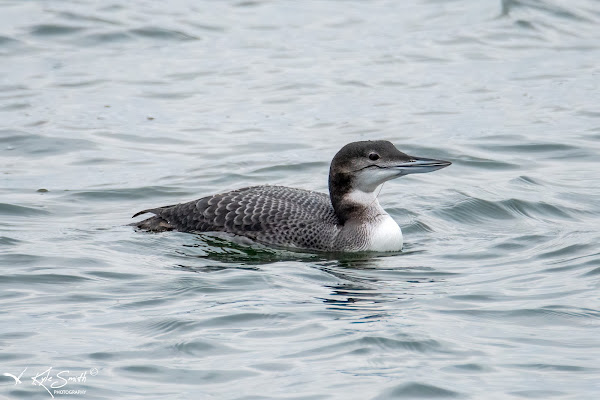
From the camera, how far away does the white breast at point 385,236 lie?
861 centimetres

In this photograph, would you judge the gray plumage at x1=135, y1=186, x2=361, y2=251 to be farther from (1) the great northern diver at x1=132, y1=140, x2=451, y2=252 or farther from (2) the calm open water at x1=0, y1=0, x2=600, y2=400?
(2) the calm open water at x1=0, y1=0, x2=600, y2=400

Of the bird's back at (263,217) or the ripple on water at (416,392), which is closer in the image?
the ripple on water at (416,392)

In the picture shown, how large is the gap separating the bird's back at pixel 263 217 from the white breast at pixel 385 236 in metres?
0.31

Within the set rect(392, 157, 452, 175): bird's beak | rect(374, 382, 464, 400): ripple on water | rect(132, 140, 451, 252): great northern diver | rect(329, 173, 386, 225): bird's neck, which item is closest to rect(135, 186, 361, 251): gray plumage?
rect(132, 140, 451, 252): great northern diver

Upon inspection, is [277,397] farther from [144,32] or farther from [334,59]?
[144,32]

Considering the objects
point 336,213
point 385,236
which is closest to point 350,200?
point 336,213

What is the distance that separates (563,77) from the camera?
14445 mm

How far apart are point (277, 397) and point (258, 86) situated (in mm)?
8961

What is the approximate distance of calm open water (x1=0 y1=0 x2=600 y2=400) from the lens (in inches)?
244

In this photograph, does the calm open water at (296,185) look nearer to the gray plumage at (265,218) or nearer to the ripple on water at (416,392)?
the ripple on water at (416,392)

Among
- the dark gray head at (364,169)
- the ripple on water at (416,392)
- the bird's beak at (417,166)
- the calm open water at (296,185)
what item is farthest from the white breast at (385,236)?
the ripple on water at (416,392)

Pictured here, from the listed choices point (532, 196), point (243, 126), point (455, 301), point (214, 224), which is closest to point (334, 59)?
point (243, 126)

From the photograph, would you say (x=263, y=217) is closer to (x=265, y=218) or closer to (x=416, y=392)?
(x=265, y=218)

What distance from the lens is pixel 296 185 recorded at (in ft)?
35.8
